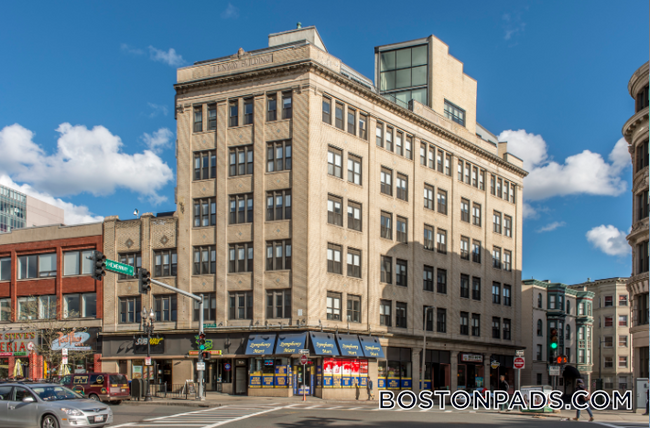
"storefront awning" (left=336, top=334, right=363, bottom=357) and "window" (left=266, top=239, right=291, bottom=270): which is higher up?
"window" (left=266, top=239, right=291, bottom=270)

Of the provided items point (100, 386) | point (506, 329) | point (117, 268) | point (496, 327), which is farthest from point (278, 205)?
point (506, 329)

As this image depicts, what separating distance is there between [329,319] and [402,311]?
32.5ft

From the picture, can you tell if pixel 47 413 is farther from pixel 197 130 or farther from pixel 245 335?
pixel 197 130

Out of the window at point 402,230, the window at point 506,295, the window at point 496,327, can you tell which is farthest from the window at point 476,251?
the window at point 402,230

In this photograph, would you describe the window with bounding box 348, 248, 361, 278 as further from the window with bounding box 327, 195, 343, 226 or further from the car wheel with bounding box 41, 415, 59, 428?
the car wheel with bounding box 41, 415, 59, 428

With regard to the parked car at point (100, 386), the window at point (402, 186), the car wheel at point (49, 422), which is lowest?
the parked car at point (100, 386)

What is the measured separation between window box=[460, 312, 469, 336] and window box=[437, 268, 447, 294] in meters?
4.10

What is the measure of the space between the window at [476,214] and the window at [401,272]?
43.6 ft

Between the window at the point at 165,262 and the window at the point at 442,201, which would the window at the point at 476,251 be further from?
the window at the point at 165,262

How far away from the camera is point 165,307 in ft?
179

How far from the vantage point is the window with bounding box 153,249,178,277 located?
54781 millimetres

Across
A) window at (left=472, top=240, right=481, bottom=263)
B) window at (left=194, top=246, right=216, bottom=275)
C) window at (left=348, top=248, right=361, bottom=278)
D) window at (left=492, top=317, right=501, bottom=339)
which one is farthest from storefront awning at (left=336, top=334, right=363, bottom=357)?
window at (left=492, top=317, right=501, bottom=339)

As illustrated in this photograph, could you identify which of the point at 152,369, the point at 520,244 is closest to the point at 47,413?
the point at 152,369

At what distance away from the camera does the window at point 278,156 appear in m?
51.4
